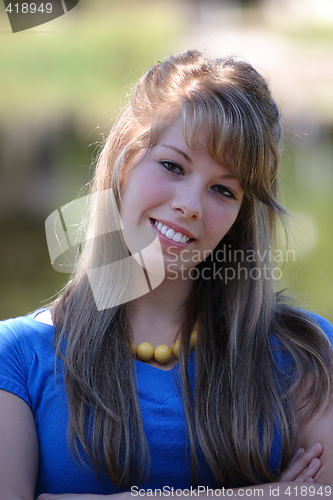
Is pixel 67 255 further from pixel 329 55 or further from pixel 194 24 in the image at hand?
pixel 329 55

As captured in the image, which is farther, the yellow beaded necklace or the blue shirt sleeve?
the yellow beaded necklace

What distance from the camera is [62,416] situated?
1.36 meters

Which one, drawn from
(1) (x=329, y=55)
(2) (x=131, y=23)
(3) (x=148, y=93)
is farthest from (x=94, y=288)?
(1) (x=329, y=55)

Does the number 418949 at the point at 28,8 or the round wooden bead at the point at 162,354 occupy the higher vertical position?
the number 418949 at the point at 28,8

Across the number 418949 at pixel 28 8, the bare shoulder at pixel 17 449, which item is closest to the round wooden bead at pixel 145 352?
the bare shoulder at pixel 17 449

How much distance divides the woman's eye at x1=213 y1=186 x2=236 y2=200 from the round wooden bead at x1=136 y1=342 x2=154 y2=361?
559 millimetres

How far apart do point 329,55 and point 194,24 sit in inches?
51.9

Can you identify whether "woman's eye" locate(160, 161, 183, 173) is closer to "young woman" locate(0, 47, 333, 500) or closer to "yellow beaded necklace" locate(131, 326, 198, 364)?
"young woman" locate(0, 47, 333, 500)

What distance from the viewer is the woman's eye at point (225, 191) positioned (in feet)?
4.96

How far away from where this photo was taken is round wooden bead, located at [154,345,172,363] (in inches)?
60.3

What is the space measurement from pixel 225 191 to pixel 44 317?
→ 2.41 feet

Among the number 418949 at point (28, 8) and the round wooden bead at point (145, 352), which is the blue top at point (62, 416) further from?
the number 418949 at point (28, 8)

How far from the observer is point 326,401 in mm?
1445

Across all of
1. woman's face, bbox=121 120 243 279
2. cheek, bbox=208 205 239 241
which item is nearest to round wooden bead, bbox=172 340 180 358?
woman's face, bbox=121 120 243 279
